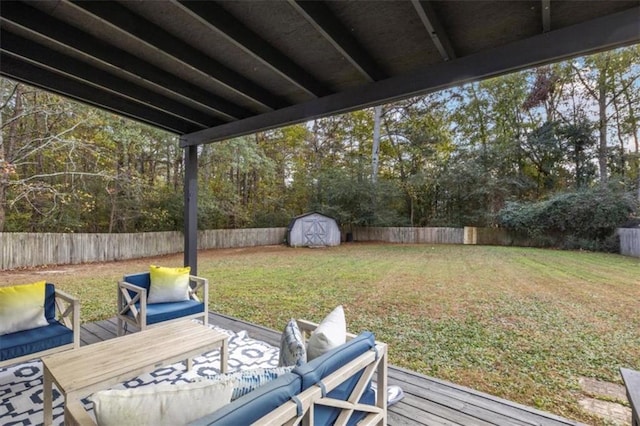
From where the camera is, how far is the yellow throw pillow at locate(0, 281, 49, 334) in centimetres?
239

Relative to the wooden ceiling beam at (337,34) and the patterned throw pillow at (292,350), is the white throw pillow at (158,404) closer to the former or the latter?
the patterned throw pillow at (292,350)

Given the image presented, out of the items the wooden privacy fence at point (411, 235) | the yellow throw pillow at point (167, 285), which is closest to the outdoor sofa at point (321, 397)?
the yellow throw pillow at point (167, 285)

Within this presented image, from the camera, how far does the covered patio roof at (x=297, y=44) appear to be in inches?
65.1

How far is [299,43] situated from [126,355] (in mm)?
2361

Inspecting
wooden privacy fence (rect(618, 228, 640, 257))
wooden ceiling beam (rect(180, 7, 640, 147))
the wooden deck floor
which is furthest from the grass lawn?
wooden ceiling beam (rect(180, 7, 640, 147))

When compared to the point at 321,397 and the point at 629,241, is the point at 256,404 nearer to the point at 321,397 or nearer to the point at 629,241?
the point at 321,397

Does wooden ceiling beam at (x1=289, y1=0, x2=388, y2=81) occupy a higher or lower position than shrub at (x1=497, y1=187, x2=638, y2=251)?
higher

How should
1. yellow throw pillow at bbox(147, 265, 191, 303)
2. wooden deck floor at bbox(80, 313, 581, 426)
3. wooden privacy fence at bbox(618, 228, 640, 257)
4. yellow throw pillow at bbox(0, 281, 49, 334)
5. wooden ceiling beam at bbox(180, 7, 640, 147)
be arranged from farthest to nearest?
1. wooden privacy fence at bbox(618, 228, 640, 257)
2. yellow throw pillow at bbox(147, 265, 191, 303)
3. yellow throw pillow at bbox(0, 281, 49, 334)
4. wooden deck floor at bbox(80, 313, 581, 426)
5. wooden ceiling beam at bbox(180, 7, 640, 147)

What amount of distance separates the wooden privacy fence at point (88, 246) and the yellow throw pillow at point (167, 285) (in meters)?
6.48

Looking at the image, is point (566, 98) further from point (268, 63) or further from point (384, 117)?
point (268, 63)

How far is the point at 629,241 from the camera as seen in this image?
9172mm

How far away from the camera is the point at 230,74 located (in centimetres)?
253

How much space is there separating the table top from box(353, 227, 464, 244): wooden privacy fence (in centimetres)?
1304

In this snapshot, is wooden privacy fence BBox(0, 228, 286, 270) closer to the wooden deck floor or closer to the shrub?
the wooden deck floor
